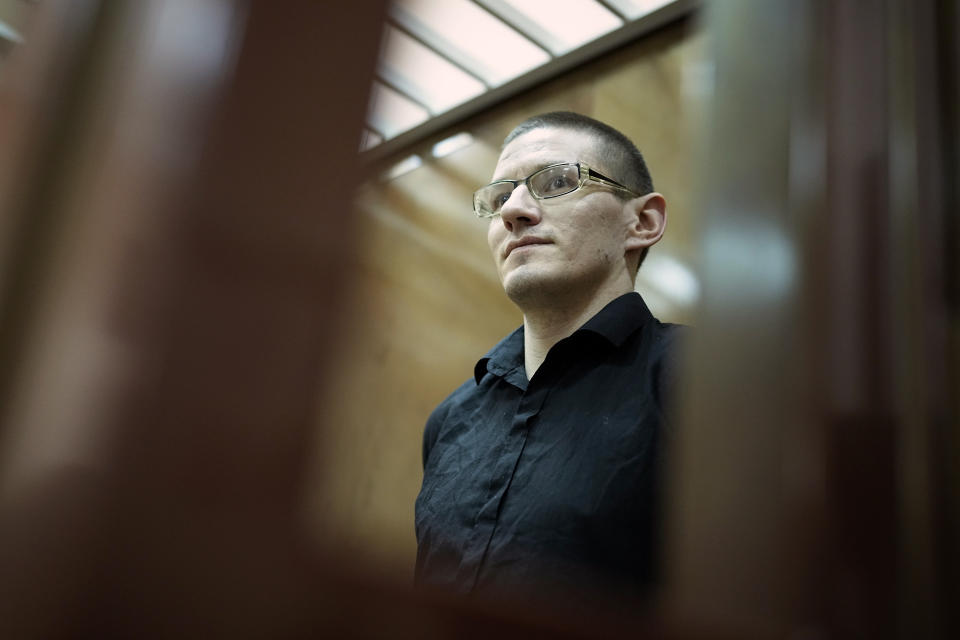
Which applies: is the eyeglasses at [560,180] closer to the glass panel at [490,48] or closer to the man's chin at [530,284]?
the man's chin at [530,284]

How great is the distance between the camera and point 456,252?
200cm

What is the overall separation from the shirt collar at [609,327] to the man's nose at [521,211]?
0.19 meters

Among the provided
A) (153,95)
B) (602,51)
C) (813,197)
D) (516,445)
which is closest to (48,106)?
(153,95)

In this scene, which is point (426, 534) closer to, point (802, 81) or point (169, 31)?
point (802, 81)

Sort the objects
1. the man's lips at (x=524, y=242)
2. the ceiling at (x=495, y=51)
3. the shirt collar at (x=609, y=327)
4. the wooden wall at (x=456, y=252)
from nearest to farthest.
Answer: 1. the shirt collar at (x=609, y=327)
2. the man's lips at (x=524, y=242)
3. the wooden wall at (x=456, y=252)
4. the ceiling at (x=495, y=51)

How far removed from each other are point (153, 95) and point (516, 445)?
952mm

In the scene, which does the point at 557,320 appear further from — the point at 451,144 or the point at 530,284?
the point at 451,144

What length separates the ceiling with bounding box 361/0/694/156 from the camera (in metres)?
1.89

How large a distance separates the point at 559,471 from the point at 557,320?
33 cm

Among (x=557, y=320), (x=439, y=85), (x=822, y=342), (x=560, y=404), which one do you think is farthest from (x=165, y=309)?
(x=439, y=85)

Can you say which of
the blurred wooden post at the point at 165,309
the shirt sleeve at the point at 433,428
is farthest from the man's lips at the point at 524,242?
the blurred wooden post at the point at 165,309

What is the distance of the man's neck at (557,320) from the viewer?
1257 mm

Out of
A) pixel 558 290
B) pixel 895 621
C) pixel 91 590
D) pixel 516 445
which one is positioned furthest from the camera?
pixel 558 290

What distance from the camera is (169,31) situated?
198 mm
